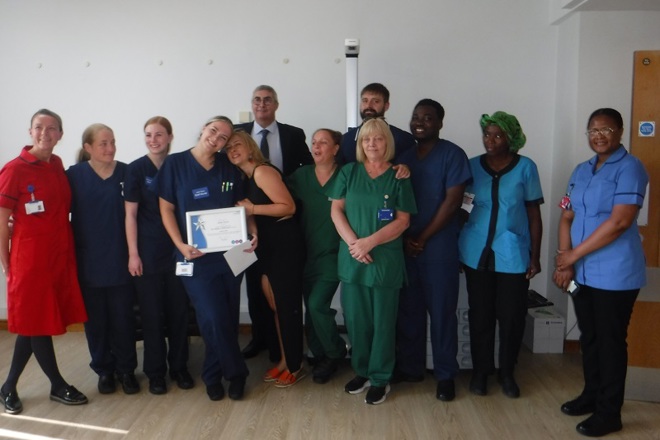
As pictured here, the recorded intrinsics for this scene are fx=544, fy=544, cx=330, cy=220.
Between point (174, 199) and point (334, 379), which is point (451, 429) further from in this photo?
point (174, 199)

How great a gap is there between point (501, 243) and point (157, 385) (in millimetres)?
2085

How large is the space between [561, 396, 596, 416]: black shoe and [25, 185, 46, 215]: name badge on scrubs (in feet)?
9.49

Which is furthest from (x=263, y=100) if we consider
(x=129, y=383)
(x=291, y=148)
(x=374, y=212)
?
(x=129, y=383)

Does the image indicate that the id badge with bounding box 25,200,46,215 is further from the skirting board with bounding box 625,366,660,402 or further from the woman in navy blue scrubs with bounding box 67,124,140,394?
the skirting board with bounding box 625,366,660,402

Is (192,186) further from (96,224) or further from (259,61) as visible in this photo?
(259,61)

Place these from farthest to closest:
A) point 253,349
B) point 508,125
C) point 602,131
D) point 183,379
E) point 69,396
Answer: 1. point 253,349
2. point 183,379
3. point 69,396
4. point 508,125
5. point 602,131

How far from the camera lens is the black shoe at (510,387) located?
3.02m

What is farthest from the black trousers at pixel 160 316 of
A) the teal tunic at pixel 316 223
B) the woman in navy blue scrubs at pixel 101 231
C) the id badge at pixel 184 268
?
the teal tunic at pixel 316 223

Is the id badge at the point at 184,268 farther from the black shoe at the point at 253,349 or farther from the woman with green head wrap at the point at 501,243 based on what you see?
the woman with green head wrap at the point at 501,243

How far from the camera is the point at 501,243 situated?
2.91m

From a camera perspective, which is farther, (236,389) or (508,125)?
(236,389)

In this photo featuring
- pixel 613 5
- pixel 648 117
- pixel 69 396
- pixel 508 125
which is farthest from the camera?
pixel 648 117

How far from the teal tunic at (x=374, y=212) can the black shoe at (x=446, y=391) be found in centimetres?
64

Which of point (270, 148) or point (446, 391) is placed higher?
point (270, 148)
